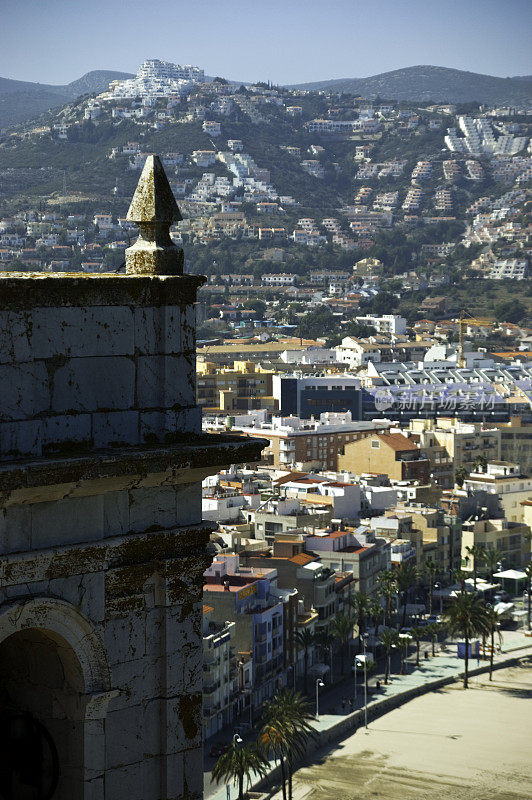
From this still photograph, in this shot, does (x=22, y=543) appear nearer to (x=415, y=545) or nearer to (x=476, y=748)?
(x=476, y=748)

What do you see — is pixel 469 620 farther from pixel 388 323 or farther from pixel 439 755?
pixel 388 323

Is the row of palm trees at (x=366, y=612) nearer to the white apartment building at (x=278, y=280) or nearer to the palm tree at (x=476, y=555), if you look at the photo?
the palm tree at (x=476, y=555)

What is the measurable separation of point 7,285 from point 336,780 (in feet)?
111

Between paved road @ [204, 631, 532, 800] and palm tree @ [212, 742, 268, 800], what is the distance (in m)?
0.67

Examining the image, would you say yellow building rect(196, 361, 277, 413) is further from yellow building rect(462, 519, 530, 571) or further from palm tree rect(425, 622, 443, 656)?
palm tree rect(425, 622, 443, 656)

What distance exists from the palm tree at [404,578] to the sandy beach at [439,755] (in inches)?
354

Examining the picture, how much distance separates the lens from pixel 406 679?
48.2 metres

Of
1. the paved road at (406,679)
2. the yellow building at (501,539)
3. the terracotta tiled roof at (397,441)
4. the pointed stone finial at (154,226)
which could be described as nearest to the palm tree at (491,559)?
the yellow building at (501,539)

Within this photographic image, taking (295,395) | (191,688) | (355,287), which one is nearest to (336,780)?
(191,688)

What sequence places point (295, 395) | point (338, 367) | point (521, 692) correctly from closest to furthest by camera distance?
1. point (521, 692)
2. point (295, 395)
3. point (338, 367)

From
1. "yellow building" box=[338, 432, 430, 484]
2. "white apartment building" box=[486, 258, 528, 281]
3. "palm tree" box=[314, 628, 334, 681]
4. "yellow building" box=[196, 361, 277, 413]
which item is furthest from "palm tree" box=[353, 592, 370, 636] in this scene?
"white apartment building" box=[486, 258, 528, 281]

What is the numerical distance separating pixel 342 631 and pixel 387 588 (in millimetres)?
5521

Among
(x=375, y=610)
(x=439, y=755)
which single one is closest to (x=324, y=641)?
(x=375, y=610)

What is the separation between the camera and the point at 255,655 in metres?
43.7
